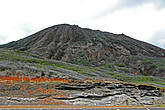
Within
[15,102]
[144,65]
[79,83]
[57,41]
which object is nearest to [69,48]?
[57,41]

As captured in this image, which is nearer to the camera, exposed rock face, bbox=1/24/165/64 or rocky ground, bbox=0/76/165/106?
rocky ground, bbox=0/76/165/106

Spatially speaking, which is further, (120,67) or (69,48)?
(69,48)

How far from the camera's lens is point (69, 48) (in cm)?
5953

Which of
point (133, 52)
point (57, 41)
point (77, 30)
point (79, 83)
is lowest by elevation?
point (79, 83)

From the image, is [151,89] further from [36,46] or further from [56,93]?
[36,46]

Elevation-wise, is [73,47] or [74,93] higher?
[73,47]

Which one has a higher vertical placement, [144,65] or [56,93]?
[144,65]

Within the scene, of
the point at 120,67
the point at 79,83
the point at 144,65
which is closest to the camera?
the point at 79,83

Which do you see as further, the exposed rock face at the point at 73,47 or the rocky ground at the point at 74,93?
the exposed rock face at the point at 73,47

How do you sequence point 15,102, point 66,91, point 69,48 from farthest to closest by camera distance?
point 69,48 → point 66,91 → point 15,102

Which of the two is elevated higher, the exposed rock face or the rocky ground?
the exposed rock face

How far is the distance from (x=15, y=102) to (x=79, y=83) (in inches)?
280

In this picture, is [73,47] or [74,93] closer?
[74,93]

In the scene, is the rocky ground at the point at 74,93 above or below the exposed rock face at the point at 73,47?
below
